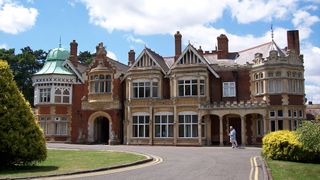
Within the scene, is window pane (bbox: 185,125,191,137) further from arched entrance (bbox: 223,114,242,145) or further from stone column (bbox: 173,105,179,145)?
arched entrance (bbox: 223,114,242,145)

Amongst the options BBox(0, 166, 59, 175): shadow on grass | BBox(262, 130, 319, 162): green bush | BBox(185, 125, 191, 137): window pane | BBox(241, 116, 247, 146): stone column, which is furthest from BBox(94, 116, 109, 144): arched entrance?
BBox(0, 166, 59, 175): shadow on grass

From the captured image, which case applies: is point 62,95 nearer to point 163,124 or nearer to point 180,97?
point 163,124

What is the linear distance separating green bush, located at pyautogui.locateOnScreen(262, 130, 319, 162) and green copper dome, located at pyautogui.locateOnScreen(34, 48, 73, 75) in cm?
3073

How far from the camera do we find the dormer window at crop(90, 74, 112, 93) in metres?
45.0

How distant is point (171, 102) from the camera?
137ft

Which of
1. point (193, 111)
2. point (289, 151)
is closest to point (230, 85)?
point (193, 111)

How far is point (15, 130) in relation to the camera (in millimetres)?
18688

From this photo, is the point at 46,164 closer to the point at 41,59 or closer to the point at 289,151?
the point at 289,151

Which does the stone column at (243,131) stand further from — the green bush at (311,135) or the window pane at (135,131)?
the green bush at (311,135)

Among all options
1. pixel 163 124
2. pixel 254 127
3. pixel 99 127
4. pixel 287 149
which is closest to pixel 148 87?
pixel 163 124

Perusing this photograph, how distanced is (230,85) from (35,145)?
89.5 ft

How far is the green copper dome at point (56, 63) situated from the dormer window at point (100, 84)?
186 inches

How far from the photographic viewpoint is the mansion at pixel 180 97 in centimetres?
3959

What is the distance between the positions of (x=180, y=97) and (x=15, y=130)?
80.3ft
